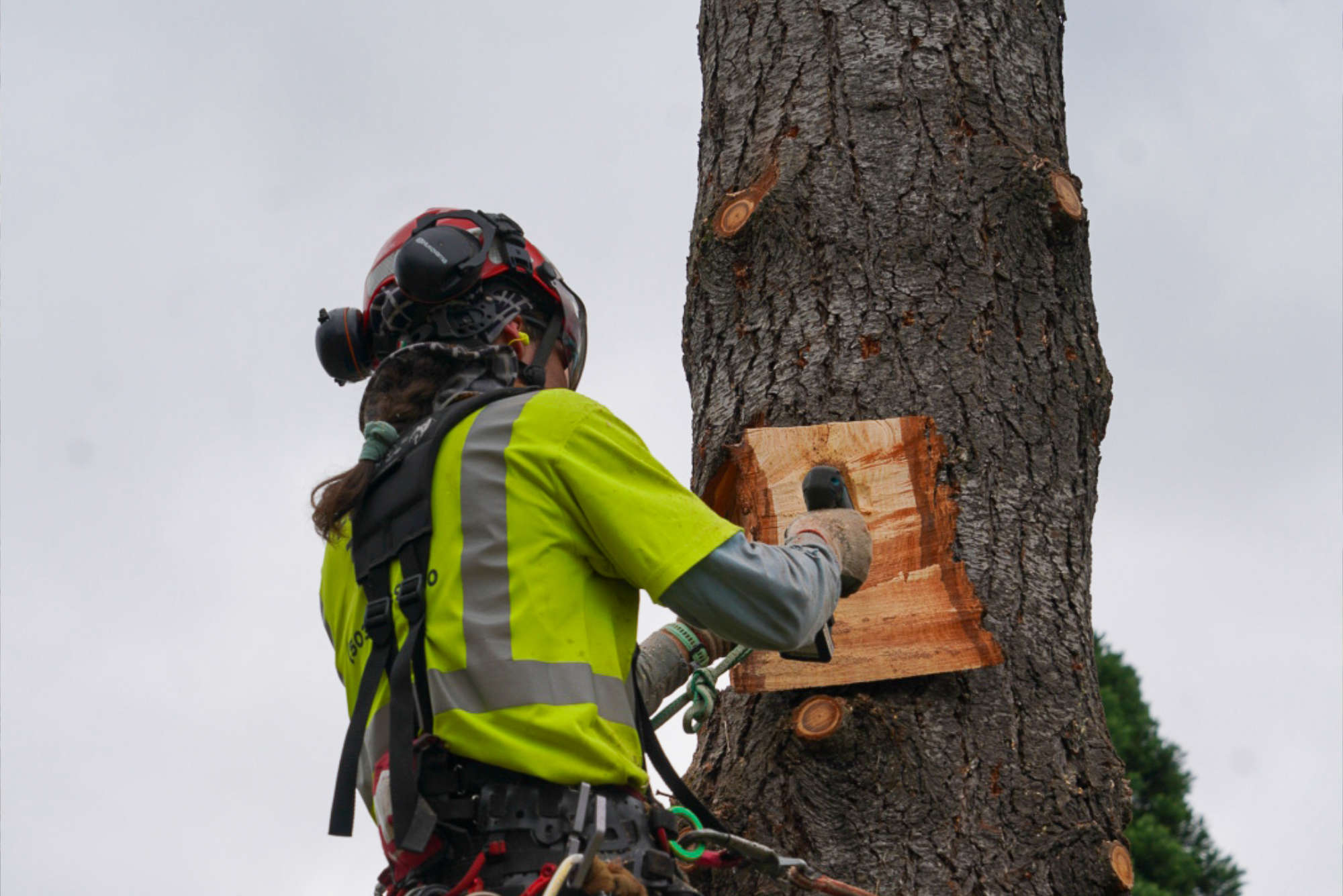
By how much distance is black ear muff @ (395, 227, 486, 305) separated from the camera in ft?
8.82

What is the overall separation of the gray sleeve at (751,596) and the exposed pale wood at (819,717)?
0.44 m

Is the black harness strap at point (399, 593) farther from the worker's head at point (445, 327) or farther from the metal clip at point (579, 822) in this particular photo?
the metal clip at point (579, 822)

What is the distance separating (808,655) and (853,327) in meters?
0.76

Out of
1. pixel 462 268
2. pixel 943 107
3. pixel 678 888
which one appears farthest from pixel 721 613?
pixel 943 107

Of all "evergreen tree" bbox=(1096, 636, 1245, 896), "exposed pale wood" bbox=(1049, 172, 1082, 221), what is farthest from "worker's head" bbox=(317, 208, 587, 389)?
"evergreen tree" bbox=(1096, 636, 1245, 896)

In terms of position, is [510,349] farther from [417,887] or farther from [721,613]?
[417,887]

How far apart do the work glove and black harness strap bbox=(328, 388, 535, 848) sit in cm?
64

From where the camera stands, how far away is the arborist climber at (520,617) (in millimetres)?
2303

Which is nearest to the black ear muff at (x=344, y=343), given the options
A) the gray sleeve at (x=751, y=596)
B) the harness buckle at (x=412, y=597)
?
the harness buckle at (x=412, y=597)

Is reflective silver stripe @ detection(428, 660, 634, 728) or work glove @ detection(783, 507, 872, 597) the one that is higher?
work glove @ detection(783, 507, 872, 597)

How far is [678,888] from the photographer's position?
7.82 feet

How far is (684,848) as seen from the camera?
8.68 ft

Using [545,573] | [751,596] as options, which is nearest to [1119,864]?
[751,596]

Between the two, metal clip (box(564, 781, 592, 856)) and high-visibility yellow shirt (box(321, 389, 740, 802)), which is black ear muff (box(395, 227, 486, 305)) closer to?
high-visibility yellow shirt (box(321, 389, 740, 802))
